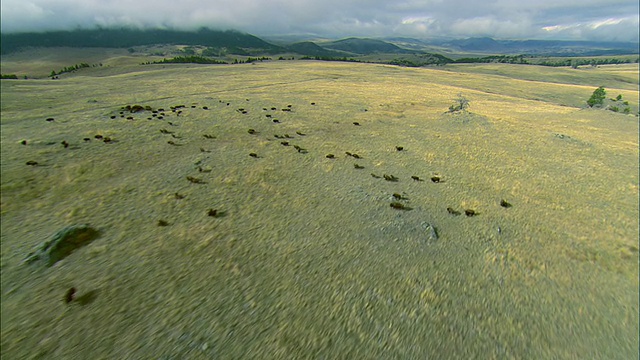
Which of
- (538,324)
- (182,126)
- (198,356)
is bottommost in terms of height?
(538,324)

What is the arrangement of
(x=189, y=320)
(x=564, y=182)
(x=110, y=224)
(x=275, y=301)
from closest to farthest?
1. (x=189, y=320)
2. (x=275, y=301)
3. (x=110, y=224)
4. (x=564, y=182)

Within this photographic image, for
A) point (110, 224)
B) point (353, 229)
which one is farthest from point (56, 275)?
point (353, 229)

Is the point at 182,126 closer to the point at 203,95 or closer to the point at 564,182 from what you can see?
the point at 203,95

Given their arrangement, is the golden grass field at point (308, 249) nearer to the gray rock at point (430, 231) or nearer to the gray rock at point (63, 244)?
the gray rock at point (430, 231)

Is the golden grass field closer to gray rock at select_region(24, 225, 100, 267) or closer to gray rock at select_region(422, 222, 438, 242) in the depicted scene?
gray rock at select_region(422, 222, 438, 242)

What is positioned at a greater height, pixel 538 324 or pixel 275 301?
pixel 275 301

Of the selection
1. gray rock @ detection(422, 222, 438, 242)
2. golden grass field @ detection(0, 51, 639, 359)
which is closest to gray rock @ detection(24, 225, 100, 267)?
golden grass field @ detection(0, 51, 639, 359)
